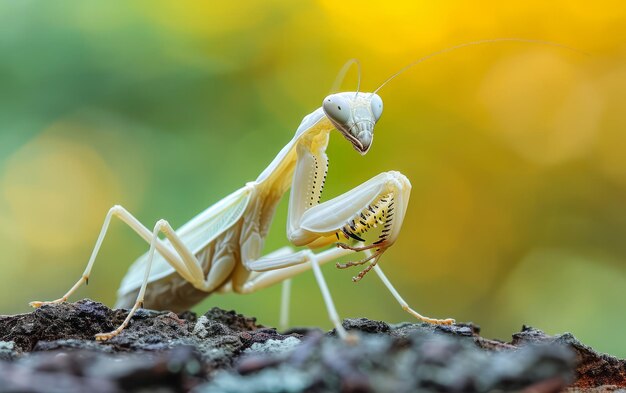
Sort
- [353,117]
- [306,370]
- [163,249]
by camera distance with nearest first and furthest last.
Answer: [306,370] < [353,117] < [163,249]

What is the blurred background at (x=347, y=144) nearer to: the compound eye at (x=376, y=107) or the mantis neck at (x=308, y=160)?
the mantis neck at (x=308, y=160)

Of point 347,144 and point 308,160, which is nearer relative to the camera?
point 308,160

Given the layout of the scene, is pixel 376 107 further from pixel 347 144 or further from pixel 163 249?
pixel 347 144

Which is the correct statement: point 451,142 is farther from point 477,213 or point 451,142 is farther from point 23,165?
point 23,165

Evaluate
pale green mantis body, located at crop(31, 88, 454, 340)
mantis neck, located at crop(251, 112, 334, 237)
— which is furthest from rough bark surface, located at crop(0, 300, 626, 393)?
mantis neck, located at crop(251, 112, 334, 237)

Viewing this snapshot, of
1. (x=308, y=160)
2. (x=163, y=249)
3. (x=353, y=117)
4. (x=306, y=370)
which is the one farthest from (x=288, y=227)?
(x=306, y=370)

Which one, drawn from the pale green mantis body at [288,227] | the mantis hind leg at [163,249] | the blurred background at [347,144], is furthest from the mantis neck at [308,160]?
the blurred background at [347,144]

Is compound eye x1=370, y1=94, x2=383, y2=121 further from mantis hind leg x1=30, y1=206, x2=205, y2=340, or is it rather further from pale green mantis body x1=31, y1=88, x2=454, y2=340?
mantis hind leg x1=30, y1=206, x2=205, y2=340
